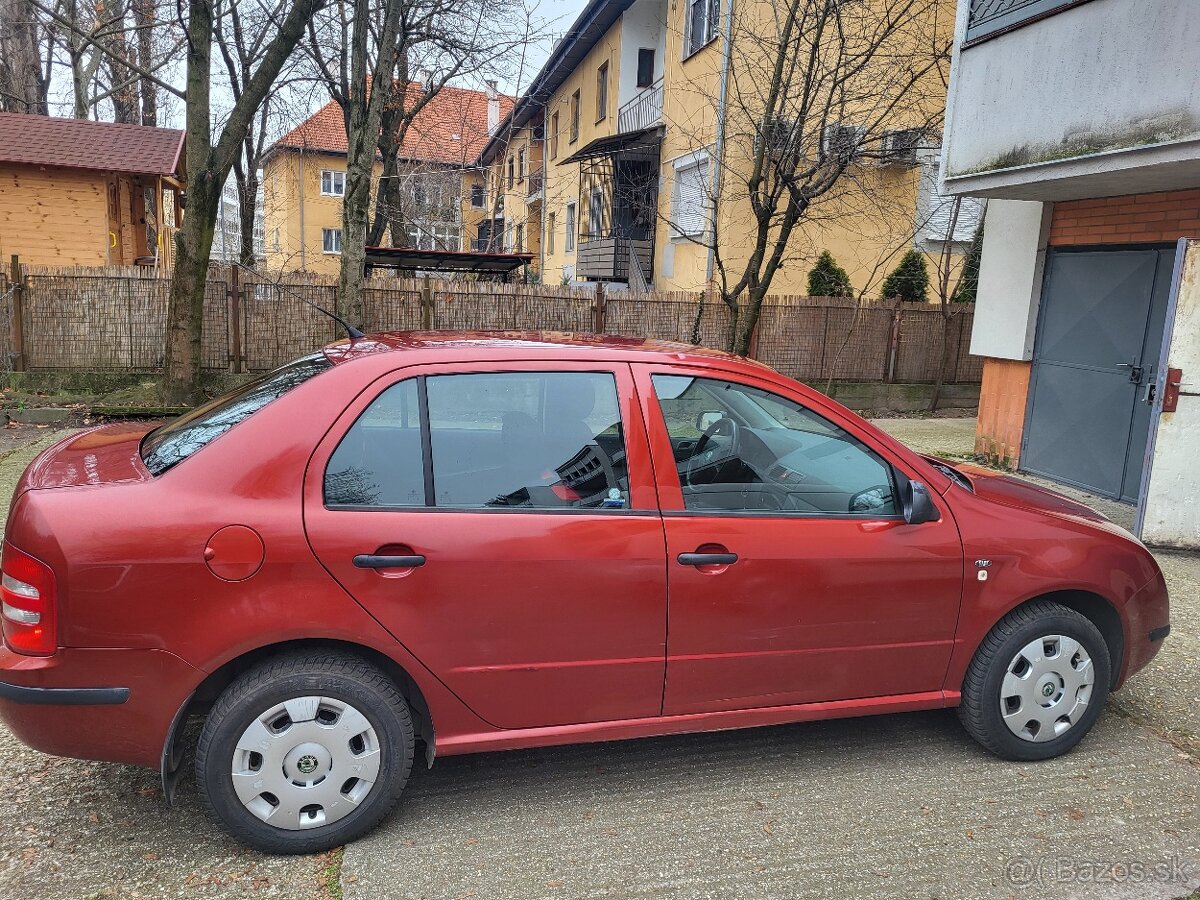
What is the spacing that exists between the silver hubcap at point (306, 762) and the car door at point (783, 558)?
1085 mm

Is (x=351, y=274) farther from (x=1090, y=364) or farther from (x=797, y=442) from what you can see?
(x=797, y=442)

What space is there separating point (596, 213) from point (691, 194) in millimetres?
6292

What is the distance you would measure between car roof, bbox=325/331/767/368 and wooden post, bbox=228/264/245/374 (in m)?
10.2

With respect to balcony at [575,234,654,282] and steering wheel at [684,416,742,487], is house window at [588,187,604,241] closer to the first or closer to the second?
balcony at [575,234,654,282]

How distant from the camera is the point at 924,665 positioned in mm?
3412

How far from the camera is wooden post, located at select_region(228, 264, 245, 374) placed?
12.6 m

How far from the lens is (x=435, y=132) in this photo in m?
37.5

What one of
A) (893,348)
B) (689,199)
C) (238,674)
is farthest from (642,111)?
(238,674)

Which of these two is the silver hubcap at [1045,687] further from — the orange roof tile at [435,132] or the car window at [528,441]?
the orange roof tile at [435,132]

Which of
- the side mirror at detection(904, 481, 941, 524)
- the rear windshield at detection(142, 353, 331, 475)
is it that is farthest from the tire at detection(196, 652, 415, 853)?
the side mirror at detection(904, 481, 941, 524)

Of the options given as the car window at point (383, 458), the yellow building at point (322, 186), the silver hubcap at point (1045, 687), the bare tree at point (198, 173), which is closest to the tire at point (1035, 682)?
the silver hubcap at point (1045, 687)

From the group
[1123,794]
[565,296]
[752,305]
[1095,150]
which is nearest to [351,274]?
[565,296]

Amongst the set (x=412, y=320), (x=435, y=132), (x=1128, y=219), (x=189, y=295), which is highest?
(x=435, y=132)

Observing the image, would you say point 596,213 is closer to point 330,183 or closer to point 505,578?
point 505,578
